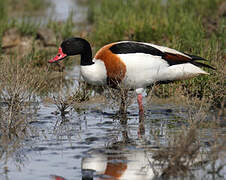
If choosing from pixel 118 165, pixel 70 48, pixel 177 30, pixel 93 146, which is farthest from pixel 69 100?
pixel 177 30

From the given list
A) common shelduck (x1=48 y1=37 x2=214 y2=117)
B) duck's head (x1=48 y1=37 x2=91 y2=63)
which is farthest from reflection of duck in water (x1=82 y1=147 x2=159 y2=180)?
duck's head (x1=48 y1=37 x2=91 y2=63)

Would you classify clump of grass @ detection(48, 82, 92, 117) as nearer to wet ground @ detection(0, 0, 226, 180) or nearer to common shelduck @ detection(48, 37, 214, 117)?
wet ground @ detection(0, 0, 226, 180)

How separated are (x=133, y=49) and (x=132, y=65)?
23 cm

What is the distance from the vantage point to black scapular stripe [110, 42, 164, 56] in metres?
7.48

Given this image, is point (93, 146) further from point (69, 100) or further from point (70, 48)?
point (70, 48)

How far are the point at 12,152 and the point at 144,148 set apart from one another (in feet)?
4.34

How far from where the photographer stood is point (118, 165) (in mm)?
5457

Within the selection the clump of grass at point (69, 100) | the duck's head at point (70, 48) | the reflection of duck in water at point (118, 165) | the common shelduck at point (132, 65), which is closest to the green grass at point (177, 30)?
the common shelduck at point (132, 65)

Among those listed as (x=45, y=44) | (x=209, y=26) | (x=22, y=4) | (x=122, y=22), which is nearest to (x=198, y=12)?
(x=209, y=26)

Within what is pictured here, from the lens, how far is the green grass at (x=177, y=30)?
8.16m

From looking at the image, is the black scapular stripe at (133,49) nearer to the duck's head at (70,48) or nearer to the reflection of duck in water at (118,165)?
the duck's head at (70,48)

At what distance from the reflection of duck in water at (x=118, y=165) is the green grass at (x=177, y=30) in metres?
1.96

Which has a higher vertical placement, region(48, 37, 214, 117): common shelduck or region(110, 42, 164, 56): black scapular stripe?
region(110, 42, 164, 56): black scapular stripe

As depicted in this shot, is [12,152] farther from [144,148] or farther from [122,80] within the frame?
[122,80]
